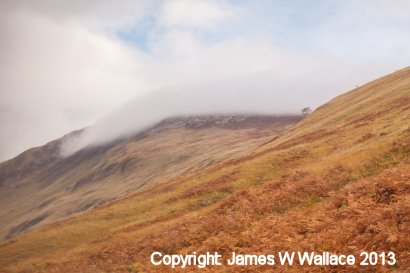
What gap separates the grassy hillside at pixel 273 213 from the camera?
20078 millimetres

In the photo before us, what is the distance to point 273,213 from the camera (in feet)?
96.2

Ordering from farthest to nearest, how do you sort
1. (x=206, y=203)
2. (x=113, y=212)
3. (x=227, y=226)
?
(x=113, y=212), (x=206, y=203), (x=227, y=226)

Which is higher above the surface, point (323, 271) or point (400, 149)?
point (400, 149)

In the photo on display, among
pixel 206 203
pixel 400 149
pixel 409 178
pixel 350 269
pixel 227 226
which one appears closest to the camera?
pixel 350 269

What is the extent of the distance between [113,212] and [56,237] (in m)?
7.67

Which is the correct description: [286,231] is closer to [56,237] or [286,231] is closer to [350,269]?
[350,269]

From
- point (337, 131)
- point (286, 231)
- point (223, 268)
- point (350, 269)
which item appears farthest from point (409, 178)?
point (337, 131)

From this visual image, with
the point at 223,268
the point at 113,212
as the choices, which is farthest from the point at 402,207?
the point at 113,212

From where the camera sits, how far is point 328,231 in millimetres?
20688

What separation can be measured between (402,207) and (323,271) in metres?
5.01

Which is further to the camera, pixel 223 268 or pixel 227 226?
pixel 227 226

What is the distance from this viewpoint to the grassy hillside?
20078 millimetres

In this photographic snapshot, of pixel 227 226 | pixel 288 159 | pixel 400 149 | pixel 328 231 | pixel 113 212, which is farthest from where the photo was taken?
pixel 113 212

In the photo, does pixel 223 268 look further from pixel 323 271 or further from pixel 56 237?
pixel 56 237
